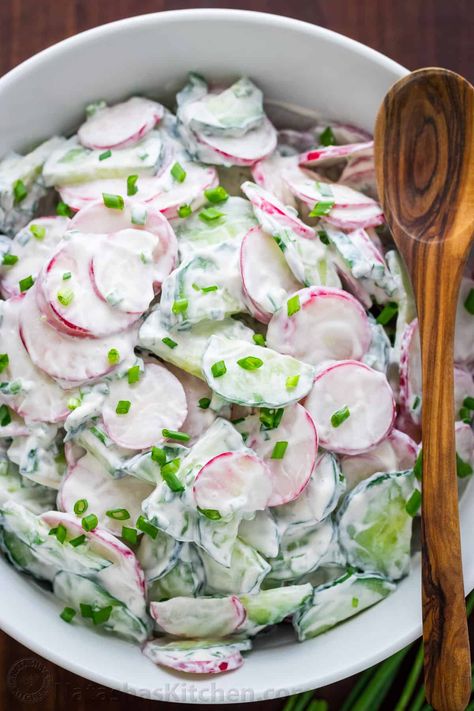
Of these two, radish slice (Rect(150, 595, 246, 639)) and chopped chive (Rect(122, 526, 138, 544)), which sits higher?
chopped chive (Rect(122, 526, 138, 544))

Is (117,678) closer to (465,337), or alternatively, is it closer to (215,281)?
(215,281)

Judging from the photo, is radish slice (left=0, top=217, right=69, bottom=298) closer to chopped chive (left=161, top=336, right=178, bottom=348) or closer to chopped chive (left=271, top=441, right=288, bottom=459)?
chopped chive (left=161, top=336, right=178, bottom=348)

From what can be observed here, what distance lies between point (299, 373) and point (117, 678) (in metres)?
0.58

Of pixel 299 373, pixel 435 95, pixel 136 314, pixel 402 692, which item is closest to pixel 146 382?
pixel 136 314

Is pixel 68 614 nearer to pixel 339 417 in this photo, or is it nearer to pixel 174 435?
pixel 174 435

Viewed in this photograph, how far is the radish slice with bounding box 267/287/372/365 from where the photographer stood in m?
1.50

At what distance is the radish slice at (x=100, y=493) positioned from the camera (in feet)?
4.91

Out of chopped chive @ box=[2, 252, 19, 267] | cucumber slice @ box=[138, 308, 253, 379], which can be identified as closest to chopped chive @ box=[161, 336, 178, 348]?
cucumber slice @ box=[138, 308, 253, 379]

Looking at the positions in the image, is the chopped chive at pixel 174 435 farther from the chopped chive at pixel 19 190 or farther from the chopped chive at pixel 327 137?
the chopped chive at pixel 327 137

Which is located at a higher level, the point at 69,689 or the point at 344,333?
the point at 344,333

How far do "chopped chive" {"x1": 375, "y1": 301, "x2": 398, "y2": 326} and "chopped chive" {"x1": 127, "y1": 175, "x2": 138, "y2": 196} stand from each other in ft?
1.57

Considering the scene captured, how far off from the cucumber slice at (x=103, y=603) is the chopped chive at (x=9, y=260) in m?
0.54

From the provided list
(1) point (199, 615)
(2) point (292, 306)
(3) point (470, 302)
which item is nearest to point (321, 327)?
(2) point (292, 306)

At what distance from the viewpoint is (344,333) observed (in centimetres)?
153
